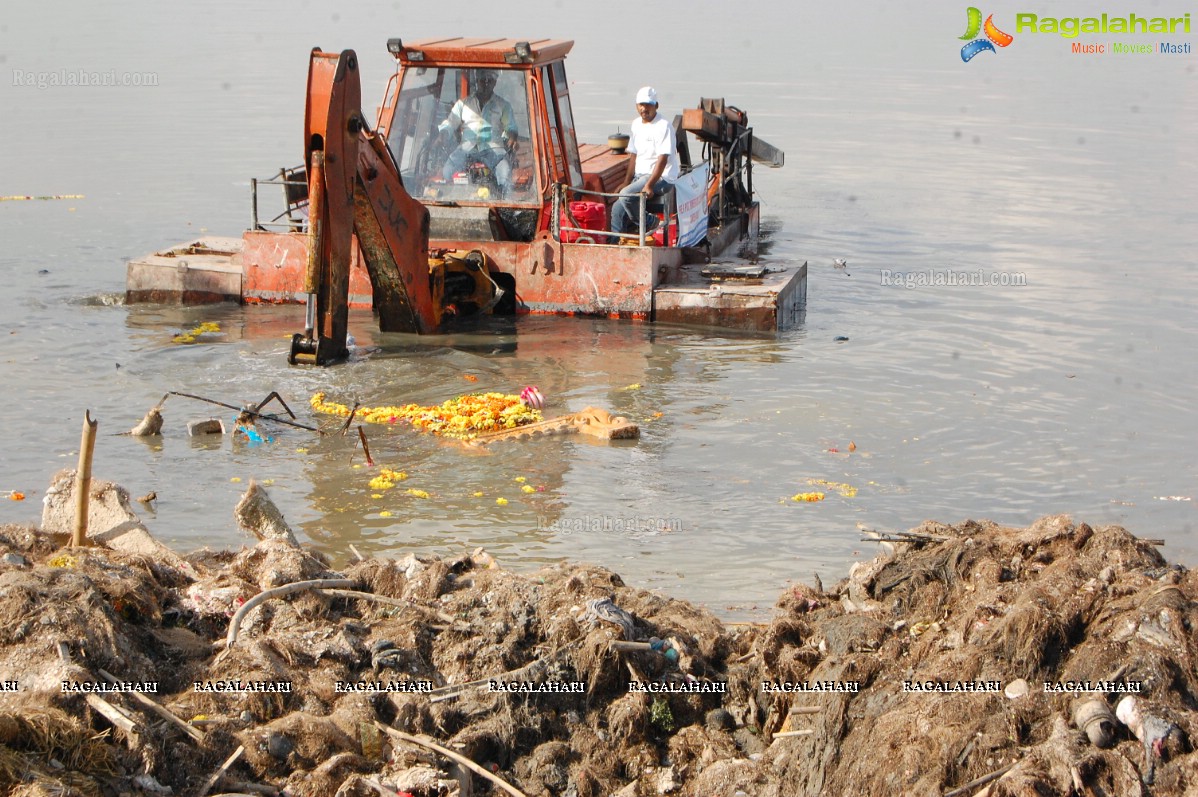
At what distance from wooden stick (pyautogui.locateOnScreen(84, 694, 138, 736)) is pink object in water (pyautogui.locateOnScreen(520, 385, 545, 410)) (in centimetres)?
564

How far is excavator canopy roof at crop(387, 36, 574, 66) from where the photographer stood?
12875mm

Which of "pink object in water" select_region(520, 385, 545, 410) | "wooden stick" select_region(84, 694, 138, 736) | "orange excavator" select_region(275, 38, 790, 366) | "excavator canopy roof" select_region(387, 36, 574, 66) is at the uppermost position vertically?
"excavator canopy roof" select_region(387, 36, 574, 66)

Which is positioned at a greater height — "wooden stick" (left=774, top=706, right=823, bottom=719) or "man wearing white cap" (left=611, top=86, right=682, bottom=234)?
"man wearing white cap" (left=611, top=86, right=682, bottom=234)

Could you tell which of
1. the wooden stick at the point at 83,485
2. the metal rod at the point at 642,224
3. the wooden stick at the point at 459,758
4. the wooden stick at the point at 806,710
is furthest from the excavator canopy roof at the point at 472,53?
the wooden stick at the point at 459,758

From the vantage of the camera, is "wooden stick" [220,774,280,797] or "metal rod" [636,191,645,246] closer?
"wooden stick" [220,774,280,797]

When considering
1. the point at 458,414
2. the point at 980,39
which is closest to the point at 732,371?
the point at 458,414

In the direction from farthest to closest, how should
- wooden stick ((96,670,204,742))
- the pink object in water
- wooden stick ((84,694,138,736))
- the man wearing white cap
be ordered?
the man wearing white cap, the pink object in water, wooden stick ((96,670,204,742)), wooden stick ((84,694,138,736))

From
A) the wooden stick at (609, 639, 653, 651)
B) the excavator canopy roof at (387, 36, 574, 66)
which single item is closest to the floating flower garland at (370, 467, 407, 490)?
Result: the wooden stick at (609, 639, 653, 651)

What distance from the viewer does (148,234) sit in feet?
56.1

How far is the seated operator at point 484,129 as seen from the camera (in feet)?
43.4

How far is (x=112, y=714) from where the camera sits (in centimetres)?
493

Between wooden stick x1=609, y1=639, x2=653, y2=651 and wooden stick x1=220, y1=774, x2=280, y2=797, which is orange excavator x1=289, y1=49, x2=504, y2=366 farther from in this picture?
wooden stick x1=220, y1=774, x2=280, y2=797

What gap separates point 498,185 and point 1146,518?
22.5ft

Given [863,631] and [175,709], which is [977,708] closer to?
[863,631]
